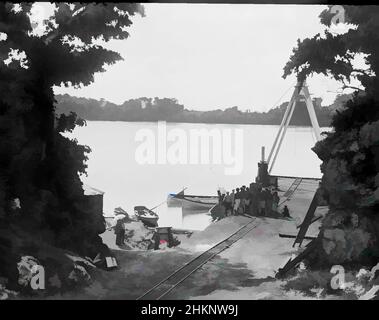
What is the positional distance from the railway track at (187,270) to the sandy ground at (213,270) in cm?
13

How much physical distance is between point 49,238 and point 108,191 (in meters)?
11.3

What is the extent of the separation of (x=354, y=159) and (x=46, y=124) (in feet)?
21.2

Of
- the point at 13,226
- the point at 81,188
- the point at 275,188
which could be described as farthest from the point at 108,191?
the point at 13,226

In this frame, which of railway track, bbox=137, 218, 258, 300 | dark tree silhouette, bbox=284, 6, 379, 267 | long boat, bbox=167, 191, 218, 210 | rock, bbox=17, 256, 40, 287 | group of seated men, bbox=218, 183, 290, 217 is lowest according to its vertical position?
long boat, bbox=167, 191, 218, 210

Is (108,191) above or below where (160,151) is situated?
below

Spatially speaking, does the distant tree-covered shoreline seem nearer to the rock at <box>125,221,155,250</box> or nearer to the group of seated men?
the rock at <box>125,221,155,250</box>

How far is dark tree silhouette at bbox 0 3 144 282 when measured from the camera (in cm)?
949

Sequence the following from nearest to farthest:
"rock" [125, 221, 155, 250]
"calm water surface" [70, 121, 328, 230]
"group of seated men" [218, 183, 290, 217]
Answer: "calm water surface" [70, 121, 328, 230], "rock" [125, 221, 155, 250], "group of seated men" [218, 183, 290, 217]

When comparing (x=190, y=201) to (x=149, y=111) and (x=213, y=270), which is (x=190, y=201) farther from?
(x=149, y=111)

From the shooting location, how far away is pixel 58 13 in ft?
33.6

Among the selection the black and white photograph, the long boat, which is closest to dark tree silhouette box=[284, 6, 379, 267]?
the black and white photograph

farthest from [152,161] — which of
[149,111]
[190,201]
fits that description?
[190,201]

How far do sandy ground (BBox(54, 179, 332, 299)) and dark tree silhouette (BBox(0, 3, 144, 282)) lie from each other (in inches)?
44.2

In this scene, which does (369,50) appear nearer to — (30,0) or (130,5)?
(130,5)
